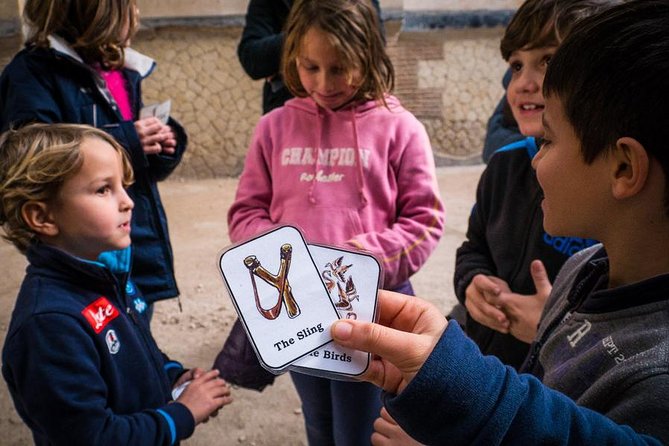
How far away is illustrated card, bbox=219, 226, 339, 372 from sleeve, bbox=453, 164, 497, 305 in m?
0.67

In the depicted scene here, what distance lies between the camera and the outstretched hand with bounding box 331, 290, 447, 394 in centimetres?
70

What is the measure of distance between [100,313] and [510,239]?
946 millimetres

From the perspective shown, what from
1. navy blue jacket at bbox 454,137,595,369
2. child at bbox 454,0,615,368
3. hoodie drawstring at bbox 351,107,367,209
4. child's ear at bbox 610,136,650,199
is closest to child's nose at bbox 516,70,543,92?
child at bbox 454,0,615,368

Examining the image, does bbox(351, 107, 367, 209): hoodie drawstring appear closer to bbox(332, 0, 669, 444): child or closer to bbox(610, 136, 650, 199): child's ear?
bbox(332, 0, 669, 444): child

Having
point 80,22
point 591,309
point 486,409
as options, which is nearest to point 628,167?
point 591,309

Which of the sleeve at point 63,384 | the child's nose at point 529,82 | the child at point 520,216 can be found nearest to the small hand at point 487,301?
the child at point 520,216

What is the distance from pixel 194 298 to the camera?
3264 mm

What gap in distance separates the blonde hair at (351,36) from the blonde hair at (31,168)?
64cm

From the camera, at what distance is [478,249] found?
1.47m

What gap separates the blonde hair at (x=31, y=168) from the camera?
4.06 feet

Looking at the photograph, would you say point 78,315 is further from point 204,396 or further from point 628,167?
point 628,167

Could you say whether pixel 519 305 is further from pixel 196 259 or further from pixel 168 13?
pixel 168 13

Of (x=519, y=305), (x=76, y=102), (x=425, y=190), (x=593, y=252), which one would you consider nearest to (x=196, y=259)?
(x=76, y=102)

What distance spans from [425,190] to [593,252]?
0.60m
